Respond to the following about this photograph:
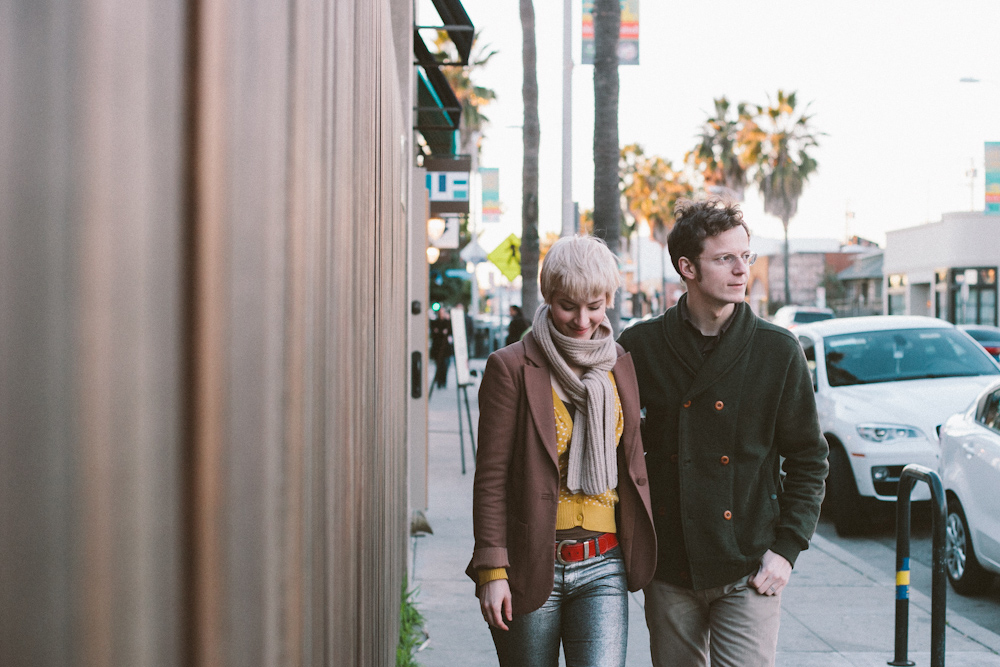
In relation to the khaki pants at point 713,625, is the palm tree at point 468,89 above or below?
above

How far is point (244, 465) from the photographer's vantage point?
1.18m

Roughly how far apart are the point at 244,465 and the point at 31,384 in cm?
28

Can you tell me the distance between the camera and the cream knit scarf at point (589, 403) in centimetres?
265

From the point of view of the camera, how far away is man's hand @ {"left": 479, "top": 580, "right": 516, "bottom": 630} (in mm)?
2625

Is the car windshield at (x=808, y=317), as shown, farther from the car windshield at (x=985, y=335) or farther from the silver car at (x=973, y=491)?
the silver car at (x=973, y=491)

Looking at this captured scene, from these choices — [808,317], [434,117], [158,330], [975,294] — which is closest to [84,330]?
[158,330]

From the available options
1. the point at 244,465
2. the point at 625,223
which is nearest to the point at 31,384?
the point at 244,465

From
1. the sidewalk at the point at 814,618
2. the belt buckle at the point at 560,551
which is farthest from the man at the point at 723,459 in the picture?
the sidewalk at the point at 814,618

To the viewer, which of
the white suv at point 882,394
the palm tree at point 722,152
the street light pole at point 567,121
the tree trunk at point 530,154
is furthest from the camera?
the palm tree at point 722,152

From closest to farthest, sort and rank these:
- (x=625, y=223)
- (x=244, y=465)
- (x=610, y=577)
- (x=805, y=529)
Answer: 1. (x=244, y=465)
2. (x=610, y=577)
3. (x=805, y=529)
4. (x=625, y=223)

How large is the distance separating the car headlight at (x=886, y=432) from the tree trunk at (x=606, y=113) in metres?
3.09

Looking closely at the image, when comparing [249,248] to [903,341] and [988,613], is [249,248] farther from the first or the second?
[903,341]

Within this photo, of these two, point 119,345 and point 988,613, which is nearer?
point 119,345

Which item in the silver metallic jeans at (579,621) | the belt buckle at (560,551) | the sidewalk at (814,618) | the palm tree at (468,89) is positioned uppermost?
the palm tree at (468,89)
